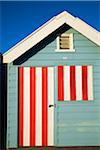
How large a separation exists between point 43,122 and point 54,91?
104cm

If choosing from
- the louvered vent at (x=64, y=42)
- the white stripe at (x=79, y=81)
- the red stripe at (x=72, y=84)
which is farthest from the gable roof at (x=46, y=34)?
the red stripe at (x=72, y=84)

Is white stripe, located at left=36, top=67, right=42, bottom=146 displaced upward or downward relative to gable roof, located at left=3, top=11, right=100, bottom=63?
downward

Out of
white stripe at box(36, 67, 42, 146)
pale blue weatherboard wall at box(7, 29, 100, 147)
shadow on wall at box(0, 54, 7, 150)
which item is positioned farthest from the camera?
shadow on wall at box(0, 54, 7, 150)

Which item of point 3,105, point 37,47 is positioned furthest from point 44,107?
point 37,47

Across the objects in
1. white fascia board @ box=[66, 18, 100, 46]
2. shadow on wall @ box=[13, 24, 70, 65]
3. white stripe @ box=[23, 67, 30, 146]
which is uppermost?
white fascia board @ box=[66, 18, 100, 46]

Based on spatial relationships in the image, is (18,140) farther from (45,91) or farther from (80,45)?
(80,45)

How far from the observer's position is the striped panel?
1203 cm

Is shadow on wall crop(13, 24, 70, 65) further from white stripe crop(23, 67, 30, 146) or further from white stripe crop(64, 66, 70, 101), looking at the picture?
white stripe crop(64, 66, 70, 101)

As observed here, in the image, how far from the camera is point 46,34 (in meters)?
11.8

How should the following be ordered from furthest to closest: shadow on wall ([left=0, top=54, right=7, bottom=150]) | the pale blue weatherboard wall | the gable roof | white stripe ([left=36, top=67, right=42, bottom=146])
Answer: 1. shadow on wall ([left=0, top=54, right=7, bottom=150])
2. white stripe ([left=36, top=67, right=42, bottom=146])
3. the pale blue weatherboard wall
4. the gable roof

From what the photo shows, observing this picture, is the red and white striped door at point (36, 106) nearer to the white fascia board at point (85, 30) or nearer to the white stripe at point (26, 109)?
the white stripe at point (26, 109)

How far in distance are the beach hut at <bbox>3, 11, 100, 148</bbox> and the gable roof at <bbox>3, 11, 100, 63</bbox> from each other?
121mm

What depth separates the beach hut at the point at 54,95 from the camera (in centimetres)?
1198

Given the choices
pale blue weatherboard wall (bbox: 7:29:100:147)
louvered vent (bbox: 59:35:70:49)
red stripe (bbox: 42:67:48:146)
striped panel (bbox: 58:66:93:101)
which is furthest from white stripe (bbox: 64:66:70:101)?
louvered vent (bbox: 59:35:70:49)
